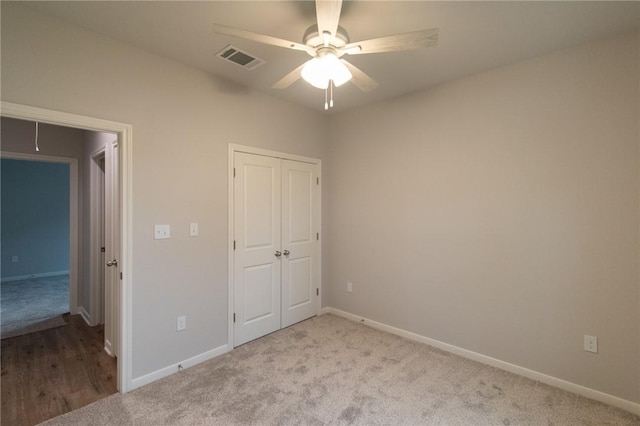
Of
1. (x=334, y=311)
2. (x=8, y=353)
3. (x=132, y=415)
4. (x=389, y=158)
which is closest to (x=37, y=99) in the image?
(x=132, y=415)

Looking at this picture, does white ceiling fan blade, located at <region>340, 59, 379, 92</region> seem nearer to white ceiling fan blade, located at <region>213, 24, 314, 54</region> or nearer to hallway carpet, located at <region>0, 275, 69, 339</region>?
white ceiling fan blade, located at <region>213, 24, 314, 54</region>

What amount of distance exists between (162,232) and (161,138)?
79cm

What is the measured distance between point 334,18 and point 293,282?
9.28 feet

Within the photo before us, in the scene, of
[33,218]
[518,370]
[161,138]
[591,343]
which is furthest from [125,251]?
[33,218]

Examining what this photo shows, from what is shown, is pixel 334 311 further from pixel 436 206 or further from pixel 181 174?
pixel 181 174

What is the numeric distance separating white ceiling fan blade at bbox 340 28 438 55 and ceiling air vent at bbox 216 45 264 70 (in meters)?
1.05


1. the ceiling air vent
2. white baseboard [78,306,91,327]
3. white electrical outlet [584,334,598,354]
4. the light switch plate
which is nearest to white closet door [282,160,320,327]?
the ceiling air vent

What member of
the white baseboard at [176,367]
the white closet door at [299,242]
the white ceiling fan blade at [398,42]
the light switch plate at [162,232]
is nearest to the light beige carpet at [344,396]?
the white baseboard at [176,367]

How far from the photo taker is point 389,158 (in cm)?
334

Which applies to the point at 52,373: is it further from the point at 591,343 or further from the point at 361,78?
the point at 591,343

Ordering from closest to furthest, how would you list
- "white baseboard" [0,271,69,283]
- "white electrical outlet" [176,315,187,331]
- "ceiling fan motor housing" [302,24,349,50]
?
"ceiling fan motor housing" [302,24,349,50], "white electrical outlet" [176,315,187,331], "white baseboard" [0,271,69,283]

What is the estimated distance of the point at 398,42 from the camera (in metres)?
1.57

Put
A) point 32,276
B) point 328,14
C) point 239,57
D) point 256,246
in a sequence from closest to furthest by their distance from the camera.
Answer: point 328,14, point 239,57, point 256,246, point 32,276

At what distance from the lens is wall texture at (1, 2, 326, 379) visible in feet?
6.19
